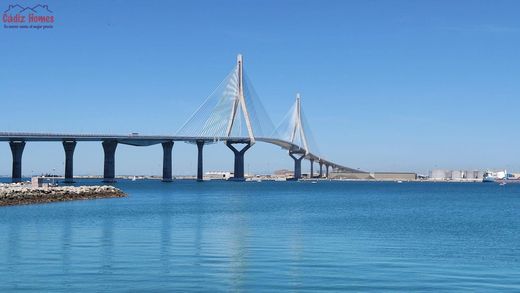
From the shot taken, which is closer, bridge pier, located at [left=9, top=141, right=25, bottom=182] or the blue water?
the blue water

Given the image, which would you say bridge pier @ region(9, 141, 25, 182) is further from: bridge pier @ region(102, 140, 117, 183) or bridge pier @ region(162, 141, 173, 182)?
bridge pier @ region(162, 141, 173, 182)

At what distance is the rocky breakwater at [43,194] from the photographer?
53938 millimetres

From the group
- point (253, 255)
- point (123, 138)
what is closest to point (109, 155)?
point (123, 138)

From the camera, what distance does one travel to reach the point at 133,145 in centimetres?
11844

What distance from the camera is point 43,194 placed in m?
59.4

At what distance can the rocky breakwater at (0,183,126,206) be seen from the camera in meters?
53.9

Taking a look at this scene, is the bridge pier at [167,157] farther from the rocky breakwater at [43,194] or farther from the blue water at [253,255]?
the blue water at [253,255]

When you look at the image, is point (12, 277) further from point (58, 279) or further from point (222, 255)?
point (222, 255)

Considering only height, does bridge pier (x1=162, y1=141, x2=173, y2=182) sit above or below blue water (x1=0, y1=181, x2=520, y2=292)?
above

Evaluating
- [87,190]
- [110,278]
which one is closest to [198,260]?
[110,278]

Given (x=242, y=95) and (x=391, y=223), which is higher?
(x=242, y=95)

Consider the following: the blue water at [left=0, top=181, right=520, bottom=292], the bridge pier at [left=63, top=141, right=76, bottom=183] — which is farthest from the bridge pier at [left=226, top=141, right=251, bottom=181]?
the blue water at [left=0, top=181, right=520, bottom=292]

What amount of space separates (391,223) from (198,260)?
19.1 m

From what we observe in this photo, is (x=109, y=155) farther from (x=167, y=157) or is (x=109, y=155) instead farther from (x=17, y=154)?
(x=17, y=154)
